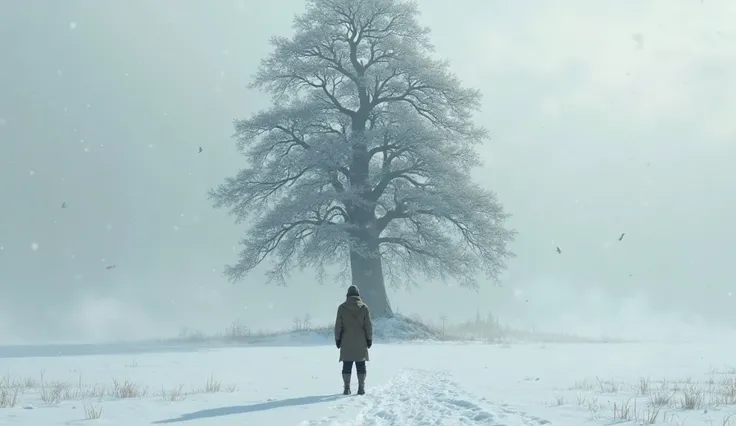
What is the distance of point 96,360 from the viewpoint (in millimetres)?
16547

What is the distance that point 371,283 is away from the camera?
2677cm

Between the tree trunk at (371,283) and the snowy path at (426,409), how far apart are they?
1455cm

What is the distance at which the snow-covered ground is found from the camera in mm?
8250

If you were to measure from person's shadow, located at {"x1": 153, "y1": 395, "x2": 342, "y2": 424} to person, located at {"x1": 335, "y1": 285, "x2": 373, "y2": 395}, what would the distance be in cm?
93

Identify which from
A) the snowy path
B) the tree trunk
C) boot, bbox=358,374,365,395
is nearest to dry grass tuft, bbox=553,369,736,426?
the snowy path

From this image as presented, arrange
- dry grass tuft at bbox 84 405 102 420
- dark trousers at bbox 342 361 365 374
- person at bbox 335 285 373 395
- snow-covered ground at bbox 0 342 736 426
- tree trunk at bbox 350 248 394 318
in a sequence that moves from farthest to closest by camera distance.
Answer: tree trunk at bbox 350 248 394 318 < person at bbox 335 285 373 395 < dark trousers at bbox 342 361 365 374 < snow-covered ground at bbox 0 342 736 426 < dry grass tuft at bbox 84 405 102 420

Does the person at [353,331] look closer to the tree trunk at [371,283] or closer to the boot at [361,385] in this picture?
the boot at [361,385]

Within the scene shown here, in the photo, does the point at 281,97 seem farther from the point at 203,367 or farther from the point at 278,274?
the point at 203,367

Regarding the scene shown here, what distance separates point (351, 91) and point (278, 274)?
7.56 m

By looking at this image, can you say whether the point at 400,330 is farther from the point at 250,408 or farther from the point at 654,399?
the point at 250,408

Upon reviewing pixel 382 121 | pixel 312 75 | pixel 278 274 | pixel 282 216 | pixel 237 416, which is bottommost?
pixel 237 416

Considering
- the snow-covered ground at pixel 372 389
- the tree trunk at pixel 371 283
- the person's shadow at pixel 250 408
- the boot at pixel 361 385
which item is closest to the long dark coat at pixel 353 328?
the boot at pixel 361 385

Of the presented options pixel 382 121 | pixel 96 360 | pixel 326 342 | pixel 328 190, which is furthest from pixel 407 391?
pixel 382 121

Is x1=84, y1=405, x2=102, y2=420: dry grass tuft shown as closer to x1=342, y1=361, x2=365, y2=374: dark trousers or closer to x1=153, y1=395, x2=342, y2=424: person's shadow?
x1=153, y1=395, x2=342, y2=424: person's shadow
